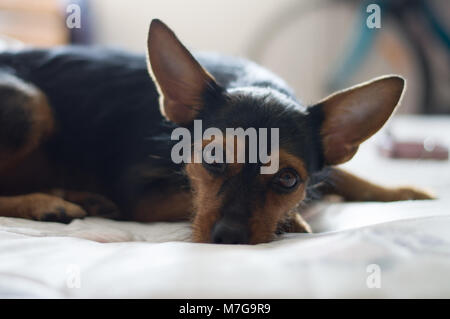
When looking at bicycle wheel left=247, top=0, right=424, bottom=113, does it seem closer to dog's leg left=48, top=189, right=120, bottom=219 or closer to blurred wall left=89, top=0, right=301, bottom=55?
blurred wall left=89, top=0, right=301, bottom=55

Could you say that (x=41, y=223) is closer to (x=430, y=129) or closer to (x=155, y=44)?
(x=155, y=44)

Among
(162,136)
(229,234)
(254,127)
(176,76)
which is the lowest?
(229,234)

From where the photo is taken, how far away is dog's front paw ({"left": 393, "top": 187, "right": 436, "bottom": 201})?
6.12ft

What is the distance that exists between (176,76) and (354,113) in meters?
0.67

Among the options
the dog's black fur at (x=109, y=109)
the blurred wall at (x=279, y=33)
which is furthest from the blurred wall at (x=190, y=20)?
the dog's black fur at (x=109, y=109)

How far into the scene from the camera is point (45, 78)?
2066 millimetres

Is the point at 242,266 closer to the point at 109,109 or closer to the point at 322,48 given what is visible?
the point at 109,109

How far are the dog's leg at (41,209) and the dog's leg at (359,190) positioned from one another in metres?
1.05

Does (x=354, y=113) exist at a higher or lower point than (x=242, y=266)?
higher

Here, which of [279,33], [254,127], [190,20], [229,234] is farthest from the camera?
[279,33]

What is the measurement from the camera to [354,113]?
5.29 feet

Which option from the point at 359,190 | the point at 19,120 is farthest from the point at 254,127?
the point at 19,120

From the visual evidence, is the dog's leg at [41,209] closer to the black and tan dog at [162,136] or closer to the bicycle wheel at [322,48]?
the black and tan dog at [162,136]
